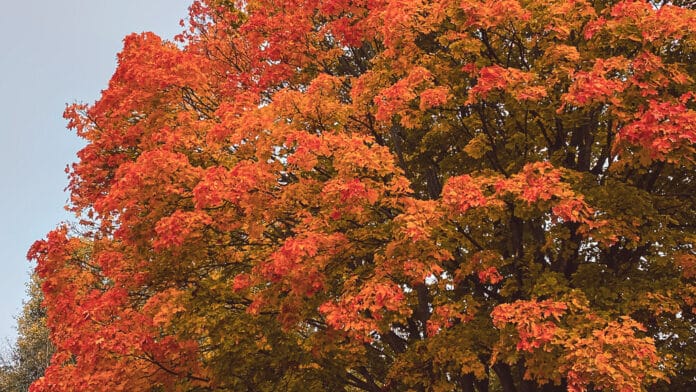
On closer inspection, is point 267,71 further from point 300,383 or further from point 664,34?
point 664,34

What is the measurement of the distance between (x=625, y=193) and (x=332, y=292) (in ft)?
19.1

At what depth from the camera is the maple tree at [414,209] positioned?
794 cm

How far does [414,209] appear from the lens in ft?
26.7

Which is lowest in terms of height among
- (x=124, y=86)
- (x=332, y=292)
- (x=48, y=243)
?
(x=332, y=292)

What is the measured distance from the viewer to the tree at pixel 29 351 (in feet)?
125

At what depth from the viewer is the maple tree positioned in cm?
794

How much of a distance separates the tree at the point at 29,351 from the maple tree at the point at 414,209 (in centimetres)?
3025

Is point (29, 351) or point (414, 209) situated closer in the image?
point (414, 209)

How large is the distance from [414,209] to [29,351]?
1627 inches

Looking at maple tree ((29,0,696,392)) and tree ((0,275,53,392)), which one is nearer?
maple tree ((29,0,696,392))

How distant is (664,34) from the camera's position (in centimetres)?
788

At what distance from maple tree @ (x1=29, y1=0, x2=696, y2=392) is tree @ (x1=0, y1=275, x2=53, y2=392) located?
30.3 metres

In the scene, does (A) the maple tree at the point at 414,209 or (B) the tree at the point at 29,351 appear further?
(B) the tree at the point at 29,351

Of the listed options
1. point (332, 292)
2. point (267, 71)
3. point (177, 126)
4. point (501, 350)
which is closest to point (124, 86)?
point (177, 126)
